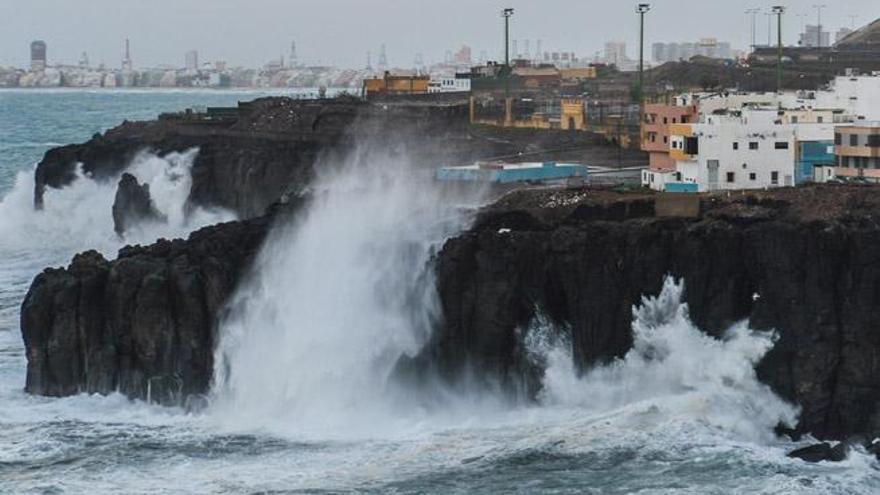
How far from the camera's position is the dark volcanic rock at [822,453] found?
37438mm

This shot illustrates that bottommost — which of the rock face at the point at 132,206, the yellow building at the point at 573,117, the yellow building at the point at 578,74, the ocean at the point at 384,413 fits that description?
the ocean at the point at 384,413

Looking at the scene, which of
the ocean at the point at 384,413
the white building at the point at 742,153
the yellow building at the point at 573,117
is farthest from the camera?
the yellow building at the point at 573,117

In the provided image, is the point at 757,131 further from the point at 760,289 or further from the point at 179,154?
the point at 179,154

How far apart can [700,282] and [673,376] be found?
7.47 ft

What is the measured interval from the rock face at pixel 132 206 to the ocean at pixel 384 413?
80.5ft

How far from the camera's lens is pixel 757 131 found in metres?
50.6

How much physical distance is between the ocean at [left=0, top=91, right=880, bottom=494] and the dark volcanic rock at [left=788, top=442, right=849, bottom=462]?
1.19 ft

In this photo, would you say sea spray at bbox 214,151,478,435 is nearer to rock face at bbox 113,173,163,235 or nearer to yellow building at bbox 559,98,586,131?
yellow building at bbox 559,98,586,131

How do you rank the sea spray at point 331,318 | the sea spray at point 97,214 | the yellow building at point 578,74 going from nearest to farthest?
the sea spray at point 331,318, the sea spray at point 97,214, the yellow building at point 578,74

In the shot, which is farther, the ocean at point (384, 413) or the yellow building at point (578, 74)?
the yellow building at point (578, 74)

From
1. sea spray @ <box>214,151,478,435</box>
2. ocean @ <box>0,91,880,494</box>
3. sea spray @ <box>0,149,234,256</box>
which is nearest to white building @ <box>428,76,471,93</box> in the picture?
sea spray @ <box>0,149,234,256</box>

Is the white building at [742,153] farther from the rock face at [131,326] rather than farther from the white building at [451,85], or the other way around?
the white building at [451,85]

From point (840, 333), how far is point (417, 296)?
36.8 feet

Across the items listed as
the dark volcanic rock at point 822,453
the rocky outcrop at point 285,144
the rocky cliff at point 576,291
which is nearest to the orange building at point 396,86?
the rocky outcrop at point 285,144
